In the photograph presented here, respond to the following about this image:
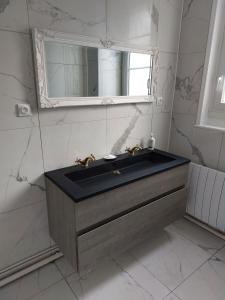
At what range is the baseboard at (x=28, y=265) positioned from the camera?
1.55 metres

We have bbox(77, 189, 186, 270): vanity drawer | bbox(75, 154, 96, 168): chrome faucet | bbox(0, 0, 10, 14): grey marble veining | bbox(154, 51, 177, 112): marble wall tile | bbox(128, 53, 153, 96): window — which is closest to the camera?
bbox(0, 0, 10, 14): grey marble veining

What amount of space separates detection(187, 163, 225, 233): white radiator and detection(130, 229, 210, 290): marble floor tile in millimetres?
286

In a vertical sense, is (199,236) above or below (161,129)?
below

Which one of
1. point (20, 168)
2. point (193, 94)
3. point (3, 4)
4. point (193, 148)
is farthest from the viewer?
point (193, 148)

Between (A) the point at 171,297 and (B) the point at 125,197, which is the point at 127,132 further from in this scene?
(A) the point at 171,297

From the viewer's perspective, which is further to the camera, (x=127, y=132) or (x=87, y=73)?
(x=127, y=132)

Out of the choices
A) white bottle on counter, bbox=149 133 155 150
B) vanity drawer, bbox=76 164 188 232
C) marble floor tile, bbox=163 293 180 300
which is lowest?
marble floor tile, bbox=163 293 180 300

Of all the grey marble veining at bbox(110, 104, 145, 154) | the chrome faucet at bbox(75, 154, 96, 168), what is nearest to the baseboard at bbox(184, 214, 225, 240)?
the grey marble veining at bbox(110, 104, 145, 154)

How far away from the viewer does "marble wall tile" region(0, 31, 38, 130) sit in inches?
47.6

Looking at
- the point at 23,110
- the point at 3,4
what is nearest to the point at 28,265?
the point at 23,110

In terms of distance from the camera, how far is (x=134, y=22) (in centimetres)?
166

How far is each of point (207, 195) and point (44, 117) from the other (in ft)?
5.22

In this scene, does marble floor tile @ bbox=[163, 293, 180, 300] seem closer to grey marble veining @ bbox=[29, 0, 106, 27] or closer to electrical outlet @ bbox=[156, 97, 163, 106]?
electrical outlet @ bbox=[156, 97, 163, 106]

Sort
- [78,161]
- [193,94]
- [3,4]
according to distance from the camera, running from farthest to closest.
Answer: [193,94]
[78,161]
[3,4]
